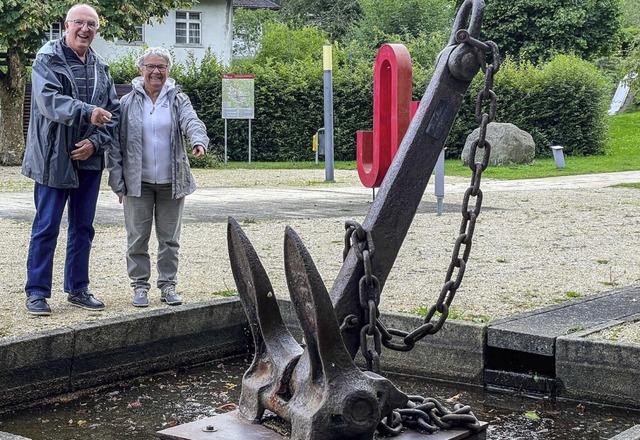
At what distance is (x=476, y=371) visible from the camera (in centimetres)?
551

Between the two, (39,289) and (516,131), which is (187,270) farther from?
(516,131)

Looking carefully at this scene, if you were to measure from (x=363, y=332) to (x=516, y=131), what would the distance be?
25532 millimetres

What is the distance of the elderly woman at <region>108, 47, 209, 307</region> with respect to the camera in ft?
21.7

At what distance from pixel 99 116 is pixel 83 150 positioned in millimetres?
299

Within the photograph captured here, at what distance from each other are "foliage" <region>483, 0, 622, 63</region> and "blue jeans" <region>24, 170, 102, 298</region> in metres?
40.0

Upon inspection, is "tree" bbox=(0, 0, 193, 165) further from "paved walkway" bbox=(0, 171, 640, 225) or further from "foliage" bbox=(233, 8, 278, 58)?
"foliage" bbox=(233, 8, 278, 58)

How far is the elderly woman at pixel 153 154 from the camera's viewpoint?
6602mm

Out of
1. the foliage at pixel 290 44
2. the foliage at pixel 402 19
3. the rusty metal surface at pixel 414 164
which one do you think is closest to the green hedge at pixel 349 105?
the foliage at pixel 290 44

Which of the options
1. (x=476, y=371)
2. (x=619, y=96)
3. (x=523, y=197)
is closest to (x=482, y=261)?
(x=476, y=371)

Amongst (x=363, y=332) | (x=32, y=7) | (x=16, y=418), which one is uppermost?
(x=32, y=7)

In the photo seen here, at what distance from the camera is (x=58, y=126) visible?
6375mm

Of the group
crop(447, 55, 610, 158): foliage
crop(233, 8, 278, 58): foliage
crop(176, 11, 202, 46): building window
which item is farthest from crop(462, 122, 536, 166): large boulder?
crop(233, 8, 278, 58): foliage

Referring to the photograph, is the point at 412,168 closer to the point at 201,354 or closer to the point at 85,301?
the point at 201,354

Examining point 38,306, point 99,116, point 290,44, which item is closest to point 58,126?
point 99,116
